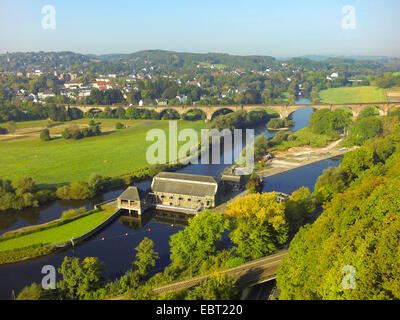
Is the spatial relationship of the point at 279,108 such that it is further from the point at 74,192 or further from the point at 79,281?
the point at 79,281

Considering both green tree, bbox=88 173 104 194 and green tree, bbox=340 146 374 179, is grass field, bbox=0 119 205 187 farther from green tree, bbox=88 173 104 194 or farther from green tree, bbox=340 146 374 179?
green tree, bbox=340 146 374 179

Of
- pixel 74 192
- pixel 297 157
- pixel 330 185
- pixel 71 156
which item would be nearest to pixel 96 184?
pixel 74 192

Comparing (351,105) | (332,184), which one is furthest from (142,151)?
(351,105)

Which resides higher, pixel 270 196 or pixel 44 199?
pixel 270 196

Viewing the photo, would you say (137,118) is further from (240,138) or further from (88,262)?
(88,262)

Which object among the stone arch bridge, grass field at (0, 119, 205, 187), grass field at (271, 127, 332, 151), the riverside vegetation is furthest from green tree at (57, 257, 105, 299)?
the stone arch bridge

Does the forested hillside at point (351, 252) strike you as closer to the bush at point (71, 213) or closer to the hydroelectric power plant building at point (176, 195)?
the hydroelectric power plant building at point (176, 195)

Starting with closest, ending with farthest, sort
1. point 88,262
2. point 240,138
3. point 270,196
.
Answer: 1. point 88,262
2. point 270,196
3. point 240,138
